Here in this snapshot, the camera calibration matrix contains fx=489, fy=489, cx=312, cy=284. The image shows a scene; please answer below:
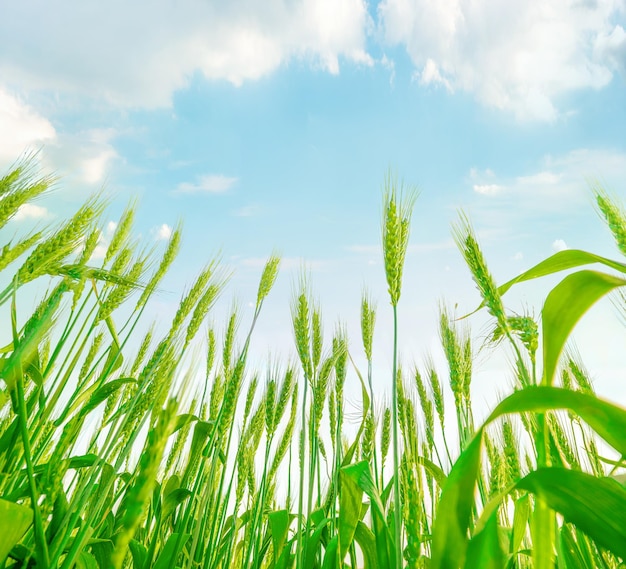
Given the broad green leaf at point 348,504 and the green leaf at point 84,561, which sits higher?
the broad green leaf at point 348,504

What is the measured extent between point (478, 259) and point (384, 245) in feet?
1.09

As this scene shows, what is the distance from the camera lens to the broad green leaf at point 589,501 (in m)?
0.78

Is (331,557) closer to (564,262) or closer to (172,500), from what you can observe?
(172,500)

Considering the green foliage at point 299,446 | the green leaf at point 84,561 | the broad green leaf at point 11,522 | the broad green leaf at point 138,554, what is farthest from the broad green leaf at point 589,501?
the broad green leaf at point 138,554

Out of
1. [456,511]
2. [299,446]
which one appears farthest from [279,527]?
[456,511]

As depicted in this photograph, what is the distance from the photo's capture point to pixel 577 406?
31.1 inches

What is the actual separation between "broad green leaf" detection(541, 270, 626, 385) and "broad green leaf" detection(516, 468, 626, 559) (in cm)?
20

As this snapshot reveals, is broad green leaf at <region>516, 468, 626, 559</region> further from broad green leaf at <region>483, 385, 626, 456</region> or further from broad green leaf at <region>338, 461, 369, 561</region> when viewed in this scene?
broad green leaf at <region>338, 461, 369, 561</region>

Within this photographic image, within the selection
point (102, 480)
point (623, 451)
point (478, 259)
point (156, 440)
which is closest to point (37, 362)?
point (102, 480)

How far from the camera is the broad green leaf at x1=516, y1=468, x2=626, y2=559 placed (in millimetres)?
783

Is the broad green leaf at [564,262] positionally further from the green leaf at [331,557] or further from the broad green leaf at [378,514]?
the green leaf at [331,557]

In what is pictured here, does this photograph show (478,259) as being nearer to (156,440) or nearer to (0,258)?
(156,440)

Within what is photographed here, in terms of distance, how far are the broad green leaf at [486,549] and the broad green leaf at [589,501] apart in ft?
0.40

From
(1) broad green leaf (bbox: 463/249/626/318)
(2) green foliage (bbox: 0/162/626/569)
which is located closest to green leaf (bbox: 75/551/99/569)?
(2) green foliage (bbox: 0/162/626/569)
